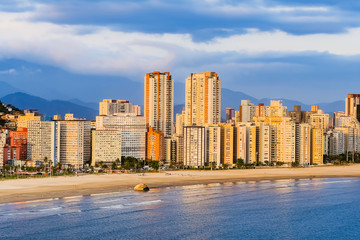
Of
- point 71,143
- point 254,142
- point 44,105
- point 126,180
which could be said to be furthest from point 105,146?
point 44,105

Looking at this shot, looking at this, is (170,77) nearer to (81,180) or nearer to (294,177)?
(294,177)

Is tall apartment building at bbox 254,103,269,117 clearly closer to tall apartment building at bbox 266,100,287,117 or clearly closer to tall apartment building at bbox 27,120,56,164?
tall apartment building at bbox 266,100,287,117

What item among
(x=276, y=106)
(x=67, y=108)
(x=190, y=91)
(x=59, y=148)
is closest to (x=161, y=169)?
(x=59, y=148)

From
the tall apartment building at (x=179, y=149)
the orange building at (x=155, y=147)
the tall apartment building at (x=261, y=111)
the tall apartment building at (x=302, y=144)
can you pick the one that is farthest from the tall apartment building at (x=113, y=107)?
the tall apartment building at (x=302, y=144)

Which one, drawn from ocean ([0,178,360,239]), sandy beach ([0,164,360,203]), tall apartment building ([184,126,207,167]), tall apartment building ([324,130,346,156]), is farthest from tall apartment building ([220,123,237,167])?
ocean ([0,178,360,239])

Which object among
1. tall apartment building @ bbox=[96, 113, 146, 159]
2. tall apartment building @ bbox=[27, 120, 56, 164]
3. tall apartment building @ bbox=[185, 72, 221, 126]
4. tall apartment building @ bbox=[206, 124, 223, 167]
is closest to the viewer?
tall apartment building @ bbox=[27, 120, 56, 164]

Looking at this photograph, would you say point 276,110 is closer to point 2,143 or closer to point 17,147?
point 17,147
